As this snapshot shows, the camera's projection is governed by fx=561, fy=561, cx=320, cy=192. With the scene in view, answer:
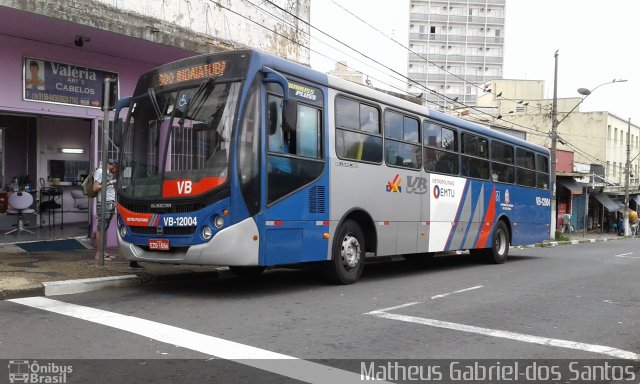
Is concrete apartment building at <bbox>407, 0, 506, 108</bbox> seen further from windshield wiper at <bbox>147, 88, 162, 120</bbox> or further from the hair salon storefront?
windshield wiper at <bbox>147, 88, 162, 120</bbox>

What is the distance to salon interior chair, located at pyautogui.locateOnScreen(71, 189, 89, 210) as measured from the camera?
15289 mm

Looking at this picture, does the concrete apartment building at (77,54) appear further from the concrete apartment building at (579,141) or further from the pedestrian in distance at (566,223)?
the concrete apartment building at (579,141)

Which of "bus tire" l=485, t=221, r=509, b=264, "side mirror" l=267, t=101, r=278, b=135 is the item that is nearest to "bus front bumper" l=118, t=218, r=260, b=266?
"side mirror" l=267, t=101, r=278, b=135

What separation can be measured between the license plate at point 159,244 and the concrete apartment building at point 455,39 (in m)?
85.3

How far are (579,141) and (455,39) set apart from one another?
45658 millimetres

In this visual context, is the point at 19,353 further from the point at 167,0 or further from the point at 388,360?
the point at 167,0

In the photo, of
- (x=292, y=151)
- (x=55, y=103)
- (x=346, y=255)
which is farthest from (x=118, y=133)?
(x=346, y=255)

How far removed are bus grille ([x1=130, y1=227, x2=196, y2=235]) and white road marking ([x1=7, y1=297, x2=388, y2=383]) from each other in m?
1.39

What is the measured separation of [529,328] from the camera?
6.37 m

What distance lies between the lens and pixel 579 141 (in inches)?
1934

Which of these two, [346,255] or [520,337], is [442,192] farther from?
[520,337]

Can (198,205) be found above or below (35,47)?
below

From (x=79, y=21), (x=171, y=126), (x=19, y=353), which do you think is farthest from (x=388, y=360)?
(x=79, y=21)

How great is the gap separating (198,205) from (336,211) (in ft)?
Answer: 7.48
